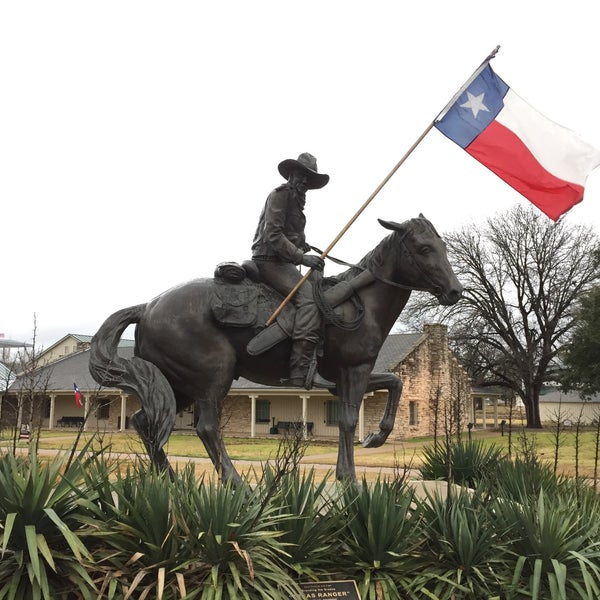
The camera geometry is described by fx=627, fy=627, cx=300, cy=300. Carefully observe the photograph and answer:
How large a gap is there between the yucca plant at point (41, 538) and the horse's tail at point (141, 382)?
144 cm

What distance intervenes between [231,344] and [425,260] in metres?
1.94

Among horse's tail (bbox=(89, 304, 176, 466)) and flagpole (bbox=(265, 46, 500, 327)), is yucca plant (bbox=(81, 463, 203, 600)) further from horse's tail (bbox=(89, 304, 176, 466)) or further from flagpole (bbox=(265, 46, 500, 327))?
flagpole (bbox=(265, 46, 500, 327))

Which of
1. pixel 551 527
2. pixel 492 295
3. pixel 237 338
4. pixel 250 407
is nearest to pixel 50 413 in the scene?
pixel 250 407

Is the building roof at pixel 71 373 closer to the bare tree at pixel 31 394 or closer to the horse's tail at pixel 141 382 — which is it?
the bare tree at pixel 31 394

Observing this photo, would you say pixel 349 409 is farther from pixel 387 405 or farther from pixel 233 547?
pixel 233 547

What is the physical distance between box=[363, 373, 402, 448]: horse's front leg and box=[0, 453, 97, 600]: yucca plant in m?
3.02

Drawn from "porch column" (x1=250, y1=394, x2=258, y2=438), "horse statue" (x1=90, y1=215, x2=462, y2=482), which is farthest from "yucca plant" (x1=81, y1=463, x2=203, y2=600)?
"porch column" (x1=250, y1=394, x2=258, y2=438)

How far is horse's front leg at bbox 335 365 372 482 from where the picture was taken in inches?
223

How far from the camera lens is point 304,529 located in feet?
13.1

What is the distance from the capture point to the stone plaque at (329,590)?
3.83 metres

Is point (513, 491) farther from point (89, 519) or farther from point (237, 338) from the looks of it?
point (89, 519)

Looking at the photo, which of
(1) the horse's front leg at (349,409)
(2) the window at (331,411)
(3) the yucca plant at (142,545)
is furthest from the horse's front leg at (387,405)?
(2) the window at (331,411)

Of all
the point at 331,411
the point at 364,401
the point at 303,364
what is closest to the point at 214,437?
the point at 303,364

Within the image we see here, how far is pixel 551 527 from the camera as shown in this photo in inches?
165
